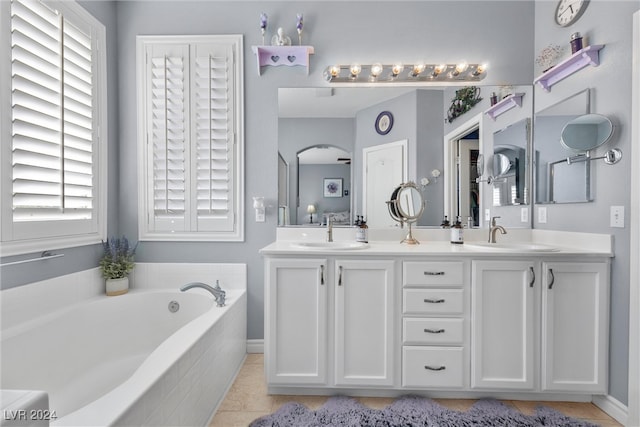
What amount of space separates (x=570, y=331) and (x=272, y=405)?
171 cm

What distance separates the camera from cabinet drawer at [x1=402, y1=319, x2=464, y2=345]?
174 cm

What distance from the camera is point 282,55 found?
7.55 feet

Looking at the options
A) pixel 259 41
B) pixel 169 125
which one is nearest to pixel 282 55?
pixel 259 41

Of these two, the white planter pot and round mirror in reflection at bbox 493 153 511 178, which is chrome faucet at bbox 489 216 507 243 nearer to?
round mirror in reflection at bbox 493 153 511 178

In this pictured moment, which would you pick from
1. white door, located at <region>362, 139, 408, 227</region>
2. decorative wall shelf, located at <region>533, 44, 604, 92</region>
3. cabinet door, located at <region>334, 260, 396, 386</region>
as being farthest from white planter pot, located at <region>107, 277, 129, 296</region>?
decorative wall shelf, located at <region>533, 44, 604, 92</region>

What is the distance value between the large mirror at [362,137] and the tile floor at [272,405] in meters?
1.13

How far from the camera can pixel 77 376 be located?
1.68 metres

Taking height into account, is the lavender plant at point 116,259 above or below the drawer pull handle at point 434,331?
above

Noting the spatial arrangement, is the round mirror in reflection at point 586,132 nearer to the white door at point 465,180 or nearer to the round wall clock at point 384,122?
the white door at point 465,180

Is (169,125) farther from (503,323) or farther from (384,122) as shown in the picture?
(503,323)

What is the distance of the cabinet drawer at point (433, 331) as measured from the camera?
1740mm

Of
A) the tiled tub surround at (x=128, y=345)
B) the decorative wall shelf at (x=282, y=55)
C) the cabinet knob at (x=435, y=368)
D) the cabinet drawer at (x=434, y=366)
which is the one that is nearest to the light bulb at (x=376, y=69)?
the decorative wall shelf at (x=282, y=55)

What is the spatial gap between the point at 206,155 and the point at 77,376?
1549mm

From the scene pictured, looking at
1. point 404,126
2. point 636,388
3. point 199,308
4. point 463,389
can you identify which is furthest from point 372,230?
point 636,388
